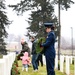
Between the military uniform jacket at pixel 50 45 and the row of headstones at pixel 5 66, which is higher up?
the military uniform jacket at pixel 50 45

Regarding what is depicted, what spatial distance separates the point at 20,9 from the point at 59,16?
5.99 metres

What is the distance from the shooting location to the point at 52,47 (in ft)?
35.3

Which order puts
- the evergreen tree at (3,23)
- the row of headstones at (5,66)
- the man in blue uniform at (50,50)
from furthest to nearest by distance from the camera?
the evergreen tree at (3,23) → the man in blue uniform at (50,50) → the row of headstones at (5,66)

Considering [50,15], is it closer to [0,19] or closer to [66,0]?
[66,0]

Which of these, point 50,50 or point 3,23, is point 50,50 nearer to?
point 50,50

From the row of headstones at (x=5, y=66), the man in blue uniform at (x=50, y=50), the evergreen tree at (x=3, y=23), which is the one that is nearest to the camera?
the row of headstones at (x=5, y=66)

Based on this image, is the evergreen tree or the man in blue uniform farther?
the evergreen tree

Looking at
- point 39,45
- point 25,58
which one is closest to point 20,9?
point 25,58

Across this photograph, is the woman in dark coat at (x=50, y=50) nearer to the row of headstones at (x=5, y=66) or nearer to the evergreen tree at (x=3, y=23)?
the row of headstones at (x=5, y=66)

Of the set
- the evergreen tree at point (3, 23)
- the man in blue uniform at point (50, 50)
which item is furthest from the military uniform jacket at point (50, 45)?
the evergreen tree at point (3, 23)

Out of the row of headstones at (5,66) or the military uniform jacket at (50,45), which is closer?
the row of headstones at (5,66)

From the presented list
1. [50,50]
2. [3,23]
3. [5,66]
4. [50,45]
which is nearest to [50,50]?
[50,50]

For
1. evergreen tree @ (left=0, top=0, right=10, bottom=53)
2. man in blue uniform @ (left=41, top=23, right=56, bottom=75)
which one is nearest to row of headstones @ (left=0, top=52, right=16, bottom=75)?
man in blue uniform @ (left=41, top=23, right=56, bottom=75)

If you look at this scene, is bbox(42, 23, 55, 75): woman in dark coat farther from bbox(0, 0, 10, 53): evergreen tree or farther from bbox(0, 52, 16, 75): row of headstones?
bbox(0, 0, 10, 53): evergreen tree
